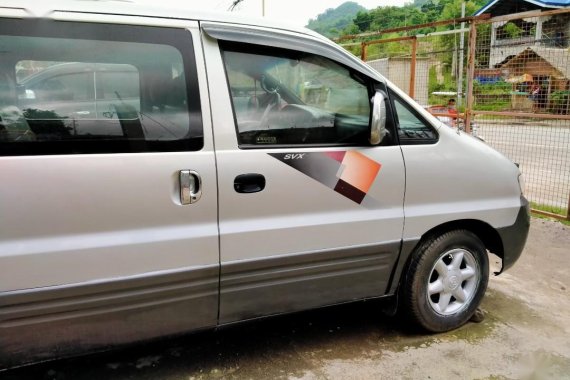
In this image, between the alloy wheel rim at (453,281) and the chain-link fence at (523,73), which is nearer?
the alloy wheel rim at (453,281)

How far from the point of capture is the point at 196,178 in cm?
232

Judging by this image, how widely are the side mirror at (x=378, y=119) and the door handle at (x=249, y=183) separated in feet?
2.24

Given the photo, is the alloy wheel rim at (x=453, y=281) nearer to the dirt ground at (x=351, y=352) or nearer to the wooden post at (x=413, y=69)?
the dirt ground at (x=351, y=352)

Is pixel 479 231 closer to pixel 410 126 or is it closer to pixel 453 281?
pixel 453 281

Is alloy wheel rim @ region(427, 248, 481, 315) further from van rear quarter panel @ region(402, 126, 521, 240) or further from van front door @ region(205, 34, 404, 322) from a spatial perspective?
van front door @ region(205, 34, 404, 322)

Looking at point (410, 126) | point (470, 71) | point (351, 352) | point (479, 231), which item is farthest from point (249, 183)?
point (470, 71)

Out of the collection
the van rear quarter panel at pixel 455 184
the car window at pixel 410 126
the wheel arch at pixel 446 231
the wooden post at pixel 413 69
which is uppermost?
the wooden post at pixel 413 69

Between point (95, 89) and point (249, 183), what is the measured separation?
0.84 meters

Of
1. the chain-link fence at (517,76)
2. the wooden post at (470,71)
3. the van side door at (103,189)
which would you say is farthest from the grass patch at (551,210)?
the van side door at (103,189)

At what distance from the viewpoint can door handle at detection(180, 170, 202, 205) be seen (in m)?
2.29

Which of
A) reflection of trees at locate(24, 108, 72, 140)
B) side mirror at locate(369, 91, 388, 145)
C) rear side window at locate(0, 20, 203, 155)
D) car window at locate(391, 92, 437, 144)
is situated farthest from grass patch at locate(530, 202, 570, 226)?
reflection of trees at locate(24, 108, 72, 140)

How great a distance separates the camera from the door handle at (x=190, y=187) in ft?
7.51

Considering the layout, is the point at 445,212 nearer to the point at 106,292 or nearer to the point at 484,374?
the point at 484,374

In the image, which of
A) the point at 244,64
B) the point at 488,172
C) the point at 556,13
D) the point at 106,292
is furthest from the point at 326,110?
the point at 556,13
